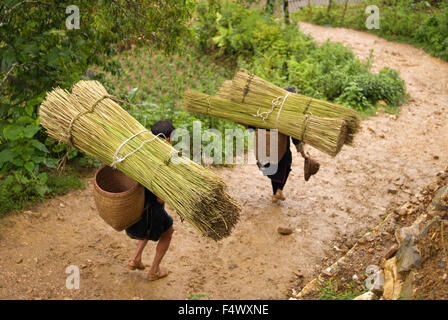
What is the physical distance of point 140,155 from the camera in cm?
295

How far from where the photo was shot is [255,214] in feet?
15.6

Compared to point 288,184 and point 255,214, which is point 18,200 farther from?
point 288,184

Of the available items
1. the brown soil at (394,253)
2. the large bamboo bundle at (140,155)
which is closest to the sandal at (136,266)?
the large bamboo bundle at (140,155)

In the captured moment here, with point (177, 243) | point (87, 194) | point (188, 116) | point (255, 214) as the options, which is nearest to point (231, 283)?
point (177, 243)

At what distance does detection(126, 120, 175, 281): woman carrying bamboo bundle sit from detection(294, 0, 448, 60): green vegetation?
839cm

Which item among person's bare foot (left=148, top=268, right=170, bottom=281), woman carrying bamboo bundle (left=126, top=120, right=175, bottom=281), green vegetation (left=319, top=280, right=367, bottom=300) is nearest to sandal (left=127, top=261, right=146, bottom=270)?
woman carrying bamboo bundle (left=126, top=120, right=175, bottom=281)

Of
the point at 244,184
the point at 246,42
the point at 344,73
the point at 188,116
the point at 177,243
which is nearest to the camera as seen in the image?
the point at 177,243

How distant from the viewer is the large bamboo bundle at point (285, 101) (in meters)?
4.14

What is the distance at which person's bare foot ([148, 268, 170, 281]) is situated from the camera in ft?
11.6

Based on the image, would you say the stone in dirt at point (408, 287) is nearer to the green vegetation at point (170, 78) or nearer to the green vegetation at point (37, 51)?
the green vegetation at point (37, 51)

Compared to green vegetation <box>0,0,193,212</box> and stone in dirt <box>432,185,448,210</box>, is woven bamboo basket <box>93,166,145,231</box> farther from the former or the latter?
stone in dirt <box>432,185,448,210</box>

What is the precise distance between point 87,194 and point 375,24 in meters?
9.14

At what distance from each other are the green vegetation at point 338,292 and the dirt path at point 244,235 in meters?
0.38

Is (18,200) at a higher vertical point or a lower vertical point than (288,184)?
higher
